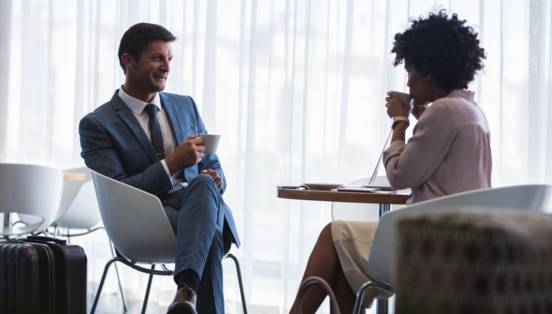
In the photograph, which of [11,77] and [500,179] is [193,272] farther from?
[11,77]

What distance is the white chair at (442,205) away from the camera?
1.49 metres

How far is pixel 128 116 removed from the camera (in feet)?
8.04

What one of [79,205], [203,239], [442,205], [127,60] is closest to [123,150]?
[127,60]

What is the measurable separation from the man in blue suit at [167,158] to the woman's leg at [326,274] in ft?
1.11

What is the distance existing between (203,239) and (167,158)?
384 millimetres

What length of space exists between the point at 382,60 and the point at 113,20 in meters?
1.78

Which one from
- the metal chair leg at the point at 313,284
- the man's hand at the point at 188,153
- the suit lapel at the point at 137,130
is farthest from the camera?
the suit lapel at the point at 137,130

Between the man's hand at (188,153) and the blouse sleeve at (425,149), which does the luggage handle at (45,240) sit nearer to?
the man's hand at (188,153)

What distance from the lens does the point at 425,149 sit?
1.77 meters

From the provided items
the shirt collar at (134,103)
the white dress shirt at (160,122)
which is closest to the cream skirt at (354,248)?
the white dress shirt at (160,122)

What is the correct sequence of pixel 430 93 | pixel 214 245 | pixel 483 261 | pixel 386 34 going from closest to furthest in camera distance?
pixel 483 261 < pixel 430 93 < pixel 214 245 < pixel 386 34

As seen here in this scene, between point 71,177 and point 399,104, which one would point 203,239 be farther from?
point 71,177

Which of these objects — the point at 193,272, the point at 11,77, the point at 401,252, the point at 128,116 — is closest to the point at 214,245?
the point at 193,272

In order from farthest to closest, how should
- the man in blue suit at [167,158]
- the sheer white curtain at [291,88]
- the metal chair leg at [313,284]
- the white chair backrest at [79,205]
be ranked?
the white chair backrest at [79,205] < the sheer white curtain at [291,88] < the man in blue suit at [167,158] < the metal chair leg at [313,284]
